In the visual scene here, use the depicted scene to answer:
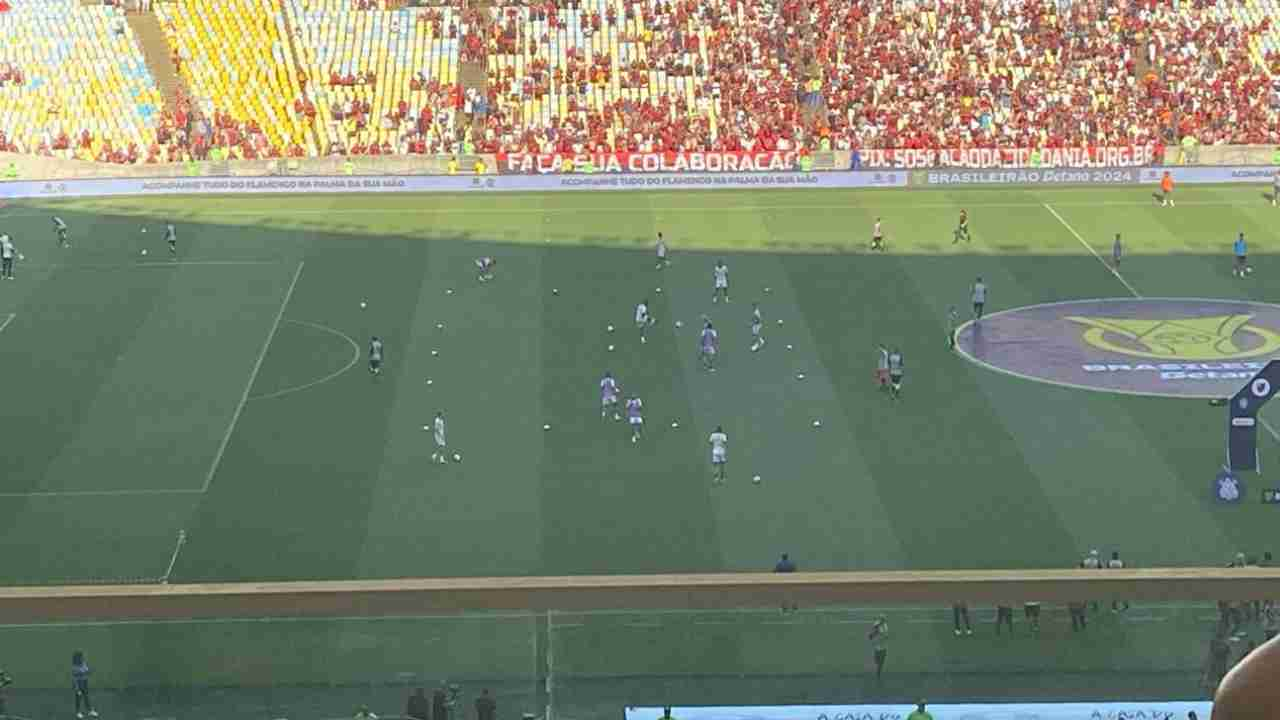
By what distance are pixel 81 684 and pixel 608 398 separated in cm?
3692

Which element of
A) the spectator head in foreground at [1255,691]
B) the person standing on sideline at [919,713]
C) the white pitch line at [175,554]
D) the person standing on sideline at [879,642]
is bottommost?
the white pitch line at [175,554]

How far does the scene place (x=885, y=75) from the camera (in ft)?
266

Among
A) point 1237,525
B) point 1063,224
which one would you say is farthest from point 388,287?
point 1237,525

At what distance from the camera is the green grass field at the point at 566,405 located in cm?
3703

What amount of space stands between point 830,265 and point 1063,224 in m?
10.7

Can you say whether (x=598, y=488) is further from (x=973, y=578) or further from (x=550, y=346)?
(x=973, y=578)

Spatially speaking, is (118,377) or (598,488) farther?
(118,377)

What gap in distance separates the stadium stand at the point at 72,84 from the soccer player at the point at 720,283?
30051mm

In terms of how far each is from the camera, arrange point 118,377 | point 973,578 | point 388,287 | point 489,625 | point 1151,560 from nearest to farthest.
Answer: point 973,578, point 489,625, point 1151,560, point 118,377, point 388,287

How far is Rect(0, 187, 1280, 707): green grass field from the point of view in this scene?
37.0 meters

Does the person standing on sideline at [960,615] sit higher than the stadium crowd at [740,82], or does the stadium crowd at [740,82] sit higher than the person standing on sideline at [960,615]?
the person standing on sideline at [960,615]

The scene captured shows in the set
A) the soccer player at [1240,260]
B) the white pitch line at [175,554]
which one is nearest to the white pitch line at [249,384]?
the white pitch line at [175,554]

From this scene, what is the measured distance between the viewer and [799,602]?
6.49 metres

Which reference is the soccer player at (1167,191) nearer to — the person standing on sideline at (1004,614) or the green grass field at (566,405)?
the green grass field at (566,405)
